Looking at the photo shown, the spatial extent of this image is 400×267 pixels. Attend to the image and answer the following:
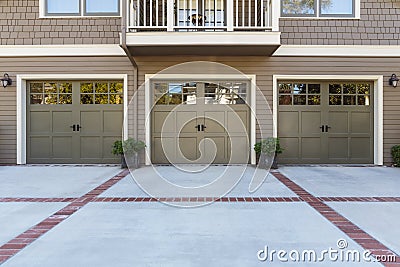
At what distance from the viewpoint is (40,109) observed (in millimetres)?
7848

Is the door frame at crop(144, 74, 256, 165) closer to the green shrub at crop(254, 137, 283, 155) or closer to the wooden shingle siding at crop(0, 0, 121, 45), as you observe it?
the green shrub at crop(254, 137, 283, 155)

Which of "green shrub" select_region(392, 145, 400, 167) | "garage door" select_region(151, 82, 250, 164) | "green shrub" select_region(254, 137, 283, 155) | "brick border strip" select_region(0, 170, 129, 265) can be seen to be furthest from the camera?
"garage door" select_region(151, 82, 250, 164)

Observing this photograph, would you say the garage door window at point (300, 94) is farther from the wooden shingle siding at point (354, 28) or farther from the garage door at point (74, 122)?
the garage door at point (74, 122)

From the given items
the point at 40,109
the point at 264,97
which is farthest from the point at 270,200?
the point at 40,109

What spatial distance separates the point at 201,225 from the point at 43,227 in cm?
157

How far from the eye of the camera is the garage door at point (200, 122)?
7.80 metres

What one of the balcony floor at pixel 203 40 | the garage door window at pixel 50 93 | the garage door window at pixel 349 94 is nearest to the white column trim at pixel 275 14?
the balcony floor at pixel 203 40

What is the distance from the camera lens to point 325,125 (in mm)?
7855

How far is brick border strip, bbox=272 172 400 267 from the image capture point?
273cm

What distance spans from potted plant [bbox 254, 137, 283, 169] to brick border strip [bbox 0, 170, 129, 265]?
3.47 m

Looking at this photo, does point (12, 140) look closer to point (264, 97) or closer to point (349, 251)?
point (264, 97)

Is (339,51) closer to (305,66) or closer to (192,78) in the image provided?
(305,66)

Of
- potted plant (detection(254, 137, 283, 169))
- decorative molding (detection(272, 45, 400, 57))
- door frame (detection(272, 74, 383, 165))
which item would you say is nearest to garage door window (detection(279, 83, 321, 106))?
door frame (detection(272, 74, 383, 165))

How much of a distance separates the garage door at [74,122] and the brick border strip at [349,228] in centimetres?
462
